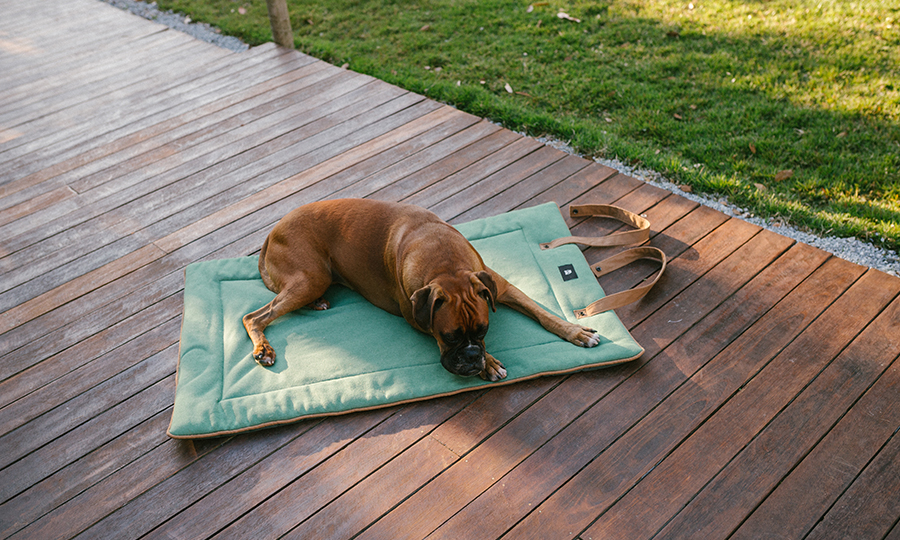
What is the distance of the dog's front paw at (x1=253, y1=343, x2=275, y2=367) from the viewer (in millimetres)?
3521

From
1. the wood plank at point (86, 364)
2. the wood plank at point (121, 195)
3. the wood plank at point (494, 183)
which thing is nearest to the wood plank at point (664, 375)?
the wood plank at point (494, 183)

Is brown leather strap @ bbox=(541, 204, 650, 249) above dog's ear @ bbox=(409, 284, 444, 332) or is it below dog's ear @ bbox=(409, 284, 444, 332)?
below

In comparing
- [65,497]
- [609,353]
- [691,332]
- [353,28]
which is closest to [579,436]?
[609,353]

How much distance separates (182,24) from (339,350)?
695 centimetres

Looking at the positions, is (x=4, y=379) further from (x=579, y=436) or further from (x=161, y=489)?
(x=579, y=436)

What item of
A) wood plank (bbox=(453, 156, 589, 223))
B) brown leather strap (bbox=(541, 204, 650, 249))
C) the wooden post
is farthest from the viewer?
the wooden post

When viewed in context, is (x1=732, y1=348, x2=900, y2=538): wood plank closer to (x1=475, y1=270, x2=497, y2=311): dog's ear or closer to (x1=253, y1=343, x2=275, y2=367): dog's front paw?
(x1=475, y1=270, x2=497, y2=311): dog's ear

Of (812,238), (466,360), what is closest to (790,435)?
(466,360)

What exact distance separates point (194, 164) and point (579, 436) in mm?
4274

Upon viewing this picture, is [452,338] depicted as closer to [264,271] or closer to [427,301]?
[427,301]

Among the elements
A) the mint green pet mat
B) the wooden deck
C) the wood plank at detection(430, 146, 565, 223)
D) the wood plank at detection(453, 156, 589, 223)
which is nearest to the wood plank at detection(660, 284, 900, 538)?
the wooden deck

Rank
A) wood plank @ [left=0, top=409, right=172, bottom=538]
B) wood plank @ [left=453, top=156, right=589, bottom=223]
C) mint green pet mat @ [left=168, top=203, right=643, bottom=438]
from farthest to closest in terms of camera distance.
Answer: wood plank @ [left=453, top=156, right=589, bottom=223] < mint green pet mat @ [left=168, top=203, right=643, bottom=438] < wood plank @ [left=0, top=409, right=172, bottom=538]

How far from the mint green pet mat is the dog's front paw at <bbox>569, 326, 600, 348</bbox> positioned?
Result: 4 cm

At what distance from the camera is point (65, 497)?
305 centimetres
